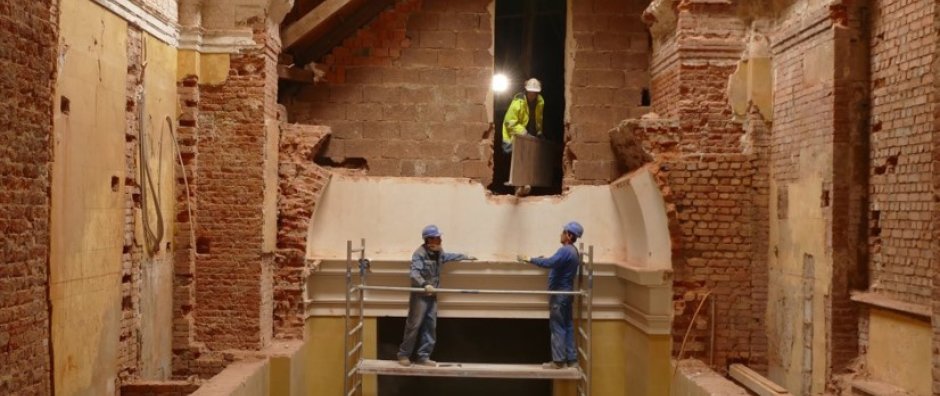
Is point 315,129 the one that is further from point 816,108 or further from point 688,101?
point 816,108

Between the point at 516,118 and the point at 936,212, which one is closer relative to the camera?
the point at 936,212

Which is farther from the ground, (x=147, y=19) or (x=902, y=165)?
(x=147, y=19)

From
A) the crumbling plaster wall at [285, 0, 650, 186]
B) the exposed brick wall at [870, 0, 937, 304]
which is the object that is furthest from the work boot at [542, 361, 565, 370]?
the exposed brick wall at [870, 0, 937, 304]

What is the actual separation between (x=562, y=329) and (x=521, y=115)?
104 inches

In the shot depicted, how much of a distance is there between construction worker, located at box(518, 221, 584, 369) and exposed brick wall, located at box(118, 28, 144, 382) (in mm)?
3846

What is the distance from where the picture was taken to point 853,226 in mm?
6457

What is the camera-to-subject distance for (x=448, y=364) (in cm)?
856

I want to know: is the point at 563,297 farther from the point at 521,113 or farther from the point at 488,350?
the point at 488,350

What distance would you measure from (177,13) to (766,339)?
6.53 metres

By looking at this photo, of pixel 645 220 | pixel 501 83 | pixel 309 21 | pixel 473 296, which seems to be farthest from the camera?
pixel 501 83

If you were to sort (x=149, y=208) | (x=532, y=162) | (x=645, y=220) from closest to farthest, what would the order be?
(x=149, y=208) → (x=645, y=220) → (x=532, y=162)

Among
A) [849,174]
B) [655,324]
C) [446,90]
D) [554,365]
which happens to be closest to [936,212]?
[849,174]

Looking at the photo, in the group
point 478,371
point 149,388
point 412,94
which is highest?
point 412,94

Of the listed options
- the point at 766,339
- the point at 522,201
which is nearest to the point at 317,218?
the point at 522,201
